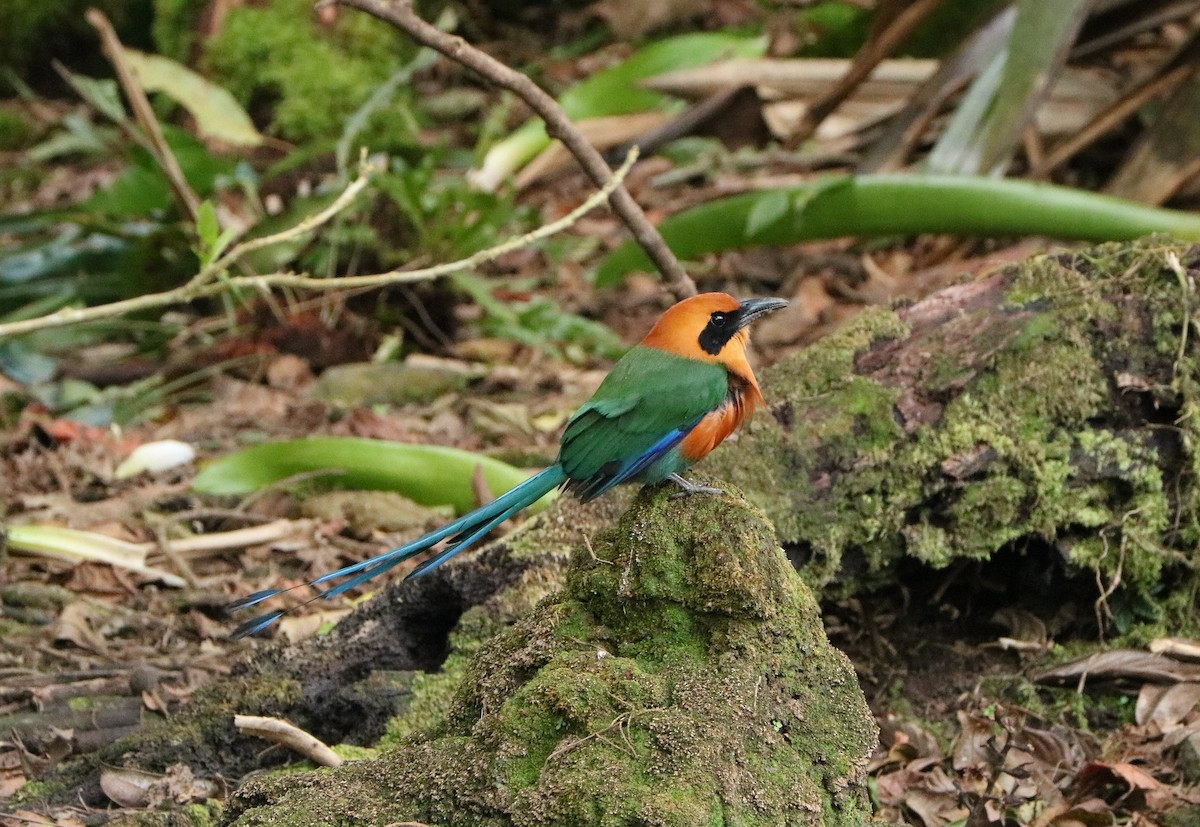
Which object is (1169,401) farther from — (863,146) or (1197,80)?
(863,146)

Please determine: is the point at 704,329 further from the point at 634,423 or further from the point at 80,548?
the point at 80,548

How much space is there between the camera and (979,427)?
3.47m

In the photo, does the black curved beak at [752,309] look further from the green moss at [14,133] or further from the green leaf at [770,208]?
the green moss at [14,133]

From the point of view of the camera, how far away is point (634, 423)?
9.94ft

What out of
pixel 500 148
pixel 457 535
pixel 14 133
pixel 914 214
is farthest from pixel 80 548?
pixel 14 133

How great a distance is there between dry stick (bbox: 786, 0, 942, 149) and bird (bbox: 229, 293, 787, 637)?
3883 mm

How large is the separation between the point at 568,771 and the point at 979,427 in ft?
5.65

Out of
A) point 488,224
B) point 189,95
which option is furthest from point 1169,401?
point 189,95

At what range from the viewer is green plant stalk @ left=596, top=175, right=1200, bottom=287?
18.3 ft

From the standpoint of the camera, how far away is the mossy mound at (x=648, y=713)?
88.1 inches

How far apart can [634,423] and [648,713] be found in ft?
2.84

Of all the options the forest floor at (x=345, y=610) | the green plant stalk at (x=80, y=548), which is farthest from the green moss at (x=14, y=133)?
the green plant stalk at (x=80, y=548)

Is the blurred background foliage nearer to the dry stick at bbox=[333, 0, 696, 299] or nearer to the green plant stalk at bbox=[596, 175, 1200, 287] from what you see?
the green plant stalk at bbox=[596, 175, 1200, 287]

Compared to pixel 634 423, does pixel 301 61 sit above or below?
below
